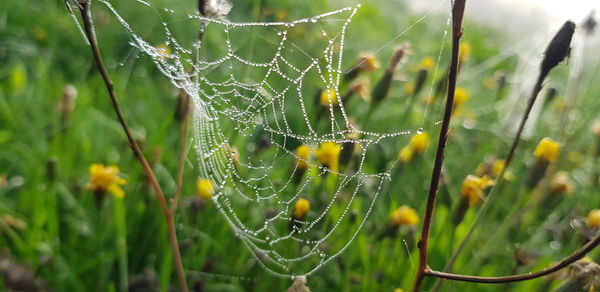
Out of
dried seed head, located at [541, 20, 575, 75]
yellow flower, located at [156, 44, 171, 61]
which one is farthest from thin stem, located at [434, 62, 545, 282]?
yellow flower, located at [156, 44, 171, 61]

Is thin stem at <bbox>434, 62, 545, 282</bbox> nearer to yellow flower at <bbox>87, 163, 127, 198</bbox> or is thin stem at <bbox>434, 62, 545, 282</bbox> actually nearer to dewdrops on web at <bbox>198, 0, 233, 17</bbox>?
dewdrops on web at <bbox>198, 0, 233, 17</bbox>

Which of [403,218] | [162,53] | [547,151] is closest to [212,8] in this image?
[162,53]

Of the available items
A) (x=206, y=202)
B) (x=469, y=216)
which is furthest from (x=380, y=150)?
(x=206, y=202)

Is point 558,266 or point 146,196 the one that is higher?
point 558,266

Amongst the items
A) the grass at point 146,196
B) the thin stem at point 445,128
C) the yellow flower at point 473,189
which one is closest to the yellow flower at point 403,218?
the grass at point 146,196

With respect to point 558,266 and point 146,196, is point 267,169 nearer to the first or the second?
point 146,196

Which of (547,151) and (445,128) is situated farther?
(547,151)
